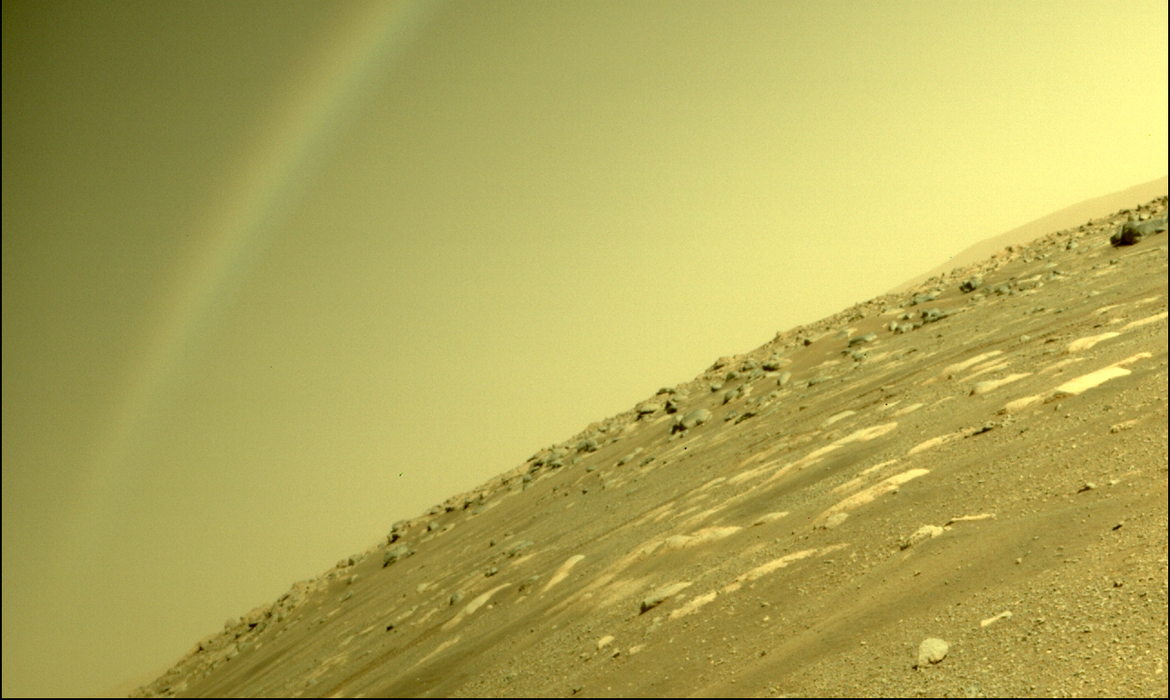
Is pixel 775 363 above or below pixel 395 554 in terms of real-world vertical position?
above

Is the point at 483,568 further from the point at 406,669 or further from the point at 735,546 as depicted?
the point at 735,546

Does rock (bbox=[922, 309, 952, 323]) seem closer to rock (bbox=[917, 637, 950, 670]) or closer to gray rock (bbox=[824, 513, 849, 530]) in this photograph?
gray rock (bbox=[824, 513, 849, 530])

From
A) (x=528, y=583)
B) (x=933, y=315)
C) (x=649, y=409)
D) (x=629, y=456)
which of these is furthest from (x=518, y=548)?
(x=933, y=315)

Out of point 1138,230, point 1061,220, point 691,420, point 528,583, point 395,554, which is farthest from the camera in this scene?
point 1061,220

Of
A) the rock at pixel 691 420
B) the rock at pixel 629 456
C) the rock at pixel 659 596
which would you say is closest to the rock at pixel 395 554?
the rock at pixel 629 456

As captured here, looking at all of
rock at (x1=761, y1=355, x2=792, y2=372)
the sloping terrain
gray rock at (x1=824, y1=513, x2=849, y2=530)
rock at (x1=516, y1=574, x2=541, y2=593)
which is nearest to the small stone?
the sloping terrain

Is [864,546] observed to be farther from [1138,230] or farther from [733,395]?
[1138,230]
